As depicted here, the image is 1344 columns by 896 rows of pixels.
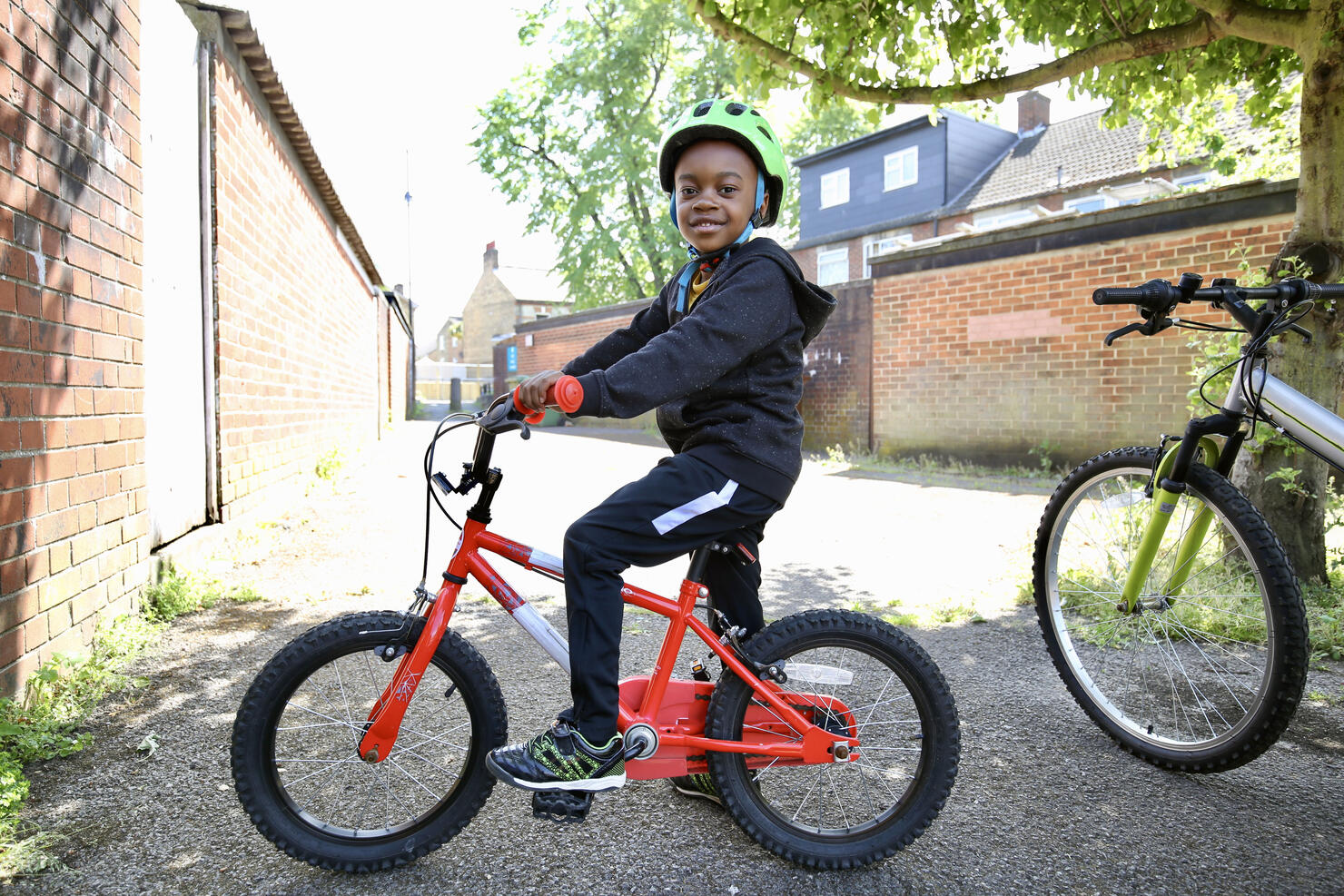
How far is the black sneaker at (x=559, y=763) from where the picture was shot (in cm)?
195

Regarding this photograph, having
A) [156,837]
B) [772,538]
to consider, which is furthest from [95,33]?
[772,538]

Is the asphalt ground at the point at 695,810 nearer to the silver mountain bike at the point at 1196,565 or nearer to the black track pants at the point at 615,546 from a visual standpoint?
the silver mountain bike at the point at 1196,565

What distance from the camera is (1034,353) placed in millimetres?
10016

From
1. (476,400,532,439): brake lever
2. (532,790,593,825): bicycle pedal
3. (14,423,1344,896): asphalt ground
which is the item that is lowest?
(14,423,1344,896): asphalt ground

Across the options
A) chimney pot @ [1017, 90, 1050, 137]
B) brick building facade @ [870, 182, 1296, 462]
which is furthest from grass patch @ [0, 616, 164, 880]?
chimney pot @ [1017, 90, 1050, 137]

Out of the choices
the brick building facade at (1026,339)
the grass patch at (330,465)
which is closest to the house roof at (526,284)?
the brick building facade at (1026,339)

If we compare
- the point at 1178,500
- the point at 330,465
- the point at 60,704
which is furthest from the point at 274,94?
the point at 1178,500

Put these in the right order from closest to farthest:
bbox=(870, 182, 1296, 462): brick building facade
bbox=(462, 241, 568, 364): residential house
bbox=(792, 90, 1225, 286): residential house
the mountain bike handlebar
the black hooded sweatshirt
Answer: the black hooded sweatshirt < the mountain bike handlebar < bbox=(870, 182, 1296, 462): brick building facade < bbox=(792, 90, 1225, 286): residential house < bbox=(462, 241, 568, 364): residential house

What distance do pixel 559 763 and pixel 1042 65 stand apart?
15.4 feet

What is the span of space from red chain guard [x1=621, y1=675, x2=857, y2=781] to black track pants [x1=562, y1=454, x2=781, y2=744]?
18cm

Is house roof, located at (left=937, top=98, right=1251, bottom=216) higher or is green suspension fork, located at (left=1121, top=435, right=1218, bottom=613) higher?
house roof, located at (left=937, top=98, right=1251, bottom=216)

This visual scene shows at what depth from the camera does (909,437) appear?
11.6 meters

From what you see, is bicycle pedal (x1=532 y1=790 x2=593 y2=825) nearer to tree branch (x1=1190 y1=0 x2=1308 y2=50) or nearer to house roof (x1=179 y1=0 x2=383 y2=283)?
tree branch (x1=1190 y1=0 x2=1308 y2=50)

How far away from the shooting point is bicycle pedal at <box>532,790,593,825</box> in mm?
1969
